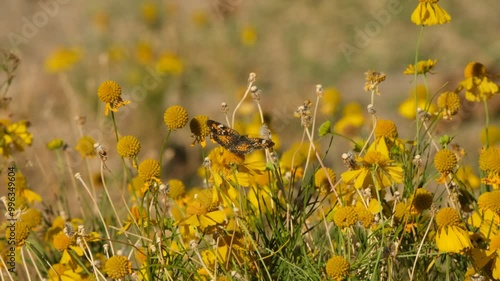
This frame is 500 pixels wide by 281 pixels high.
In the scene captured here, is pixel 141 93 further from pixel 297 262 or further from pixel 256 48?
pixel 297 262

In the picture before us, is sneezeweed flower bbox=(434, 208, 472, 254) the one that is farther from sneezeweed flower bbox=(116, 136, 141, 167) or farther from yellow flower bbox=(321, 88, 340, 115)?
yellow flower bbox=(321, 88, 340, 115)

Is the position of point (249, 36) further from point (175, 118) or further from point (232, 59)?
point (175, 118)

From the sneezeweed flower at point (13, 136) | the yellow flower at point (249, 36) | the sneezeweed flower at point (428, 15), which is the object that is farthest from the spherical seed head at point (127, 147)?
the yellow flower at point (249, 36)

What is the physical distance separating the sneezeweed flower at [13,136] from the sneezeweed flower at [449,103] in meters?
1.23

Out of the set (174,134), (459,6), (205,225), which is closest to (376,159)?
(205,225)

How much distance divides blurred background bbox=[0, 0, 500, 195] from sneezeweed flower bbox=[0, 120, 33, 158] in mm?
2253

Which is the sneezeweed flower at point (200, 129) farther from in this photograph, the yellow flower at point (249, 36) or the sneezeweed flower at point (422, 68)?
the yellow flower at point (249, 36)

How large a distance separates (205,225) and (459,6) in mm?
6025

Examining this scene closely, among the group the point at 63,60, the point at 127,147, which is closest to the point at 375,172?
the point at 127,147

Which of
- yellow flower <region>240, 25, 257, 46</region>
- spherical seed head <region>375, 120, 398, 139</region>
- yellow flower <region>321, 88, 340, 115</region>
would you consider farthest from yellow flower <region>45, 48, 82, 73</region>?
spherical seed head <region>375, 120, 398, 139</region>

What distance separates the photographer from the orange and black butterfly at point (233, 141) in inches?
67.2

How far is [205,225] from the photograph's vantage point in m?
1.70

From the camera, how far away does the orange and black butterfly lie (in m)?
1.71

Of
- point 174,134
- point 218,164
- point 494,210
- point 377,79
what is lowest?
point 174,134
